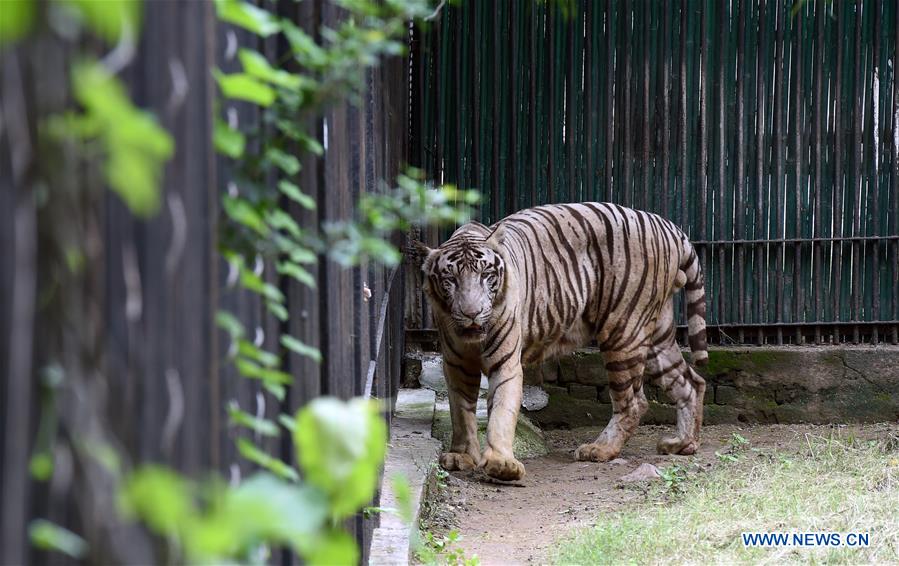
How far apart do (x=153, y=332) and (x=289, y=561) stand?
3.27ft

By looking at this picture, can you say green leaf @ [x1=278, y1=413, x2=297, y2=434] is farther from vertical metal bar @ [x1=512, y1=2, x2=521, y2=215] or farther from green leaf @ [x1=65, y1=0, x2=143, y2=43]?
vertical metal bar @ [x1=512, y1=2, x2=521, y2=215]

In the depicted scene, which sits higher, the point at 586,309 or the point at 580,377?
the point at 586,309

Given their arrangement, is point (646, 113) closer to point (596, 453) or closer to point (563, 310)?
point (563, 310)

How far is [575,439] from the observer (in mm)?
8008

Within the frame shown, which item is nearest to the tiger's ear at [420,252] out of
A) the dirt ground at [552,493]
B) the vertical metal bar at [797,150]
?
the dirt ground at [552,493]

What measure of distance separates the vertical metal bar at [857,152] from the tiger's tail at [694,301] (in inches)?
59.4

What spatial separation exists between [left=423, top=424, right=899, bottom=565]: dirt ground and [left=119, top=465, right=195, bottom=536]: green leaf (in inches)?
154

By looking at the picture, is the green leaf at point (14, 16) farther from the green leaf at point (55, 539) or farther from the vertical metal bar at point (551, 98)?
the vertical metal bar at point (551, 98)

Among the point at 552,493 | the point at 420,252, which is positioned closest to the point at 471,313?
the point at 420,252

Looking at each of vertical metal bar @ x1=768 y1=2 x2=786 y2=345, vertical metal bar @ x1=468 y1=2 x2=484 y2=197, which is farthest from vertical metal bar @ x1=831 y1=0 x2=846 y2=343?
vertical metal bar @ x1=468 y1=2 x2=484 y2=197

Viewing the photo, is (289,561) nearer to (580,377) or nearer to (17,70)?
(17,70)

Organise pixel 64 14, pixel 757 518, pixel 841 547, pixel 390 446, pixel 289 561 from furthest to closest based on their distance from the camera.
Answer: pixel 390 446 < pixel 757 518 < pixel 841 547 < pixel 289 561 < pixel 64 14

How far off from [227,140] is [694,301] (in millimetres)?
6371

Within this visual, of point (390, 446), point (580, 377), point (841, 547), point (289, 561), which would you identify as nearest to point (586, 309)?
point (580, 377)
